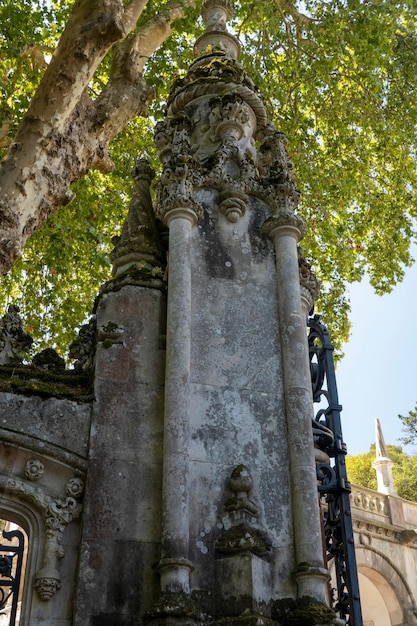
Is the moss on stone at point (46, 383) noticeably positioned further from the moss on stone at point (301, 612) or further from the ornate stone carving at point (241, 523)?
the moss on stone at point (301, 612)

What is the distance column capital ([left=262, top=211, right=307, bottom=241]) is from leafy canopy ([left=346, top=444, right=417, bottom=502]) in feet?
97.5

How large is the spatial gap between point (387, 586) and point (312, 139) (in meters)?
13.9

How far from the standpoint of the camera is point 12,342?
617 centimetres

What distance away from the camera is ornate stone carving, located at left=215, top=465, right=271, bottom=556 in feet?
16.4

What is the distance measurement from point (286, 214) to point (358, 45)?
22.9 ft

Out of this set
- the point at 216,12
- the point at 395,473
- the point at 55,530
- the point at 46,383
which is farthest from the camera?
the point at 395,473

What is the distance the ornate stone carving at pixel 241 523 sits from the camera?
16.4ft

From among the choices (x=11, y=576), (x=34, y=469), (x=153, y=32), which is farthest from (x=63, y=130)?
(x=11, y=576)

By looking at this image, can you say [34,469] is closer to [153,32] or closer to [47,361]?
[47,361]

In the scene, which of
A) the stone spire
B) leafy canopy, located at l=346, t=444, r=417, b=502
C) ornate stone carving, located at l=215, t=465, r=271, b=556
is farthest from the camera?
leafy canopy, located at l=346, t=444, r=417, b=502

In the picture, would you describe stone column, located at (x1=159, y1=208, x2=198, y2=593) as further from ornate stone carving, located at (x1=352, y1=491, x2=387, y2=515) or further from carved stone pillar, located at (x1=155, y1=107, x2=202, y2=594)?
ornate stone carving, located at (x1=352, y1=491, x2=387, y2=515)

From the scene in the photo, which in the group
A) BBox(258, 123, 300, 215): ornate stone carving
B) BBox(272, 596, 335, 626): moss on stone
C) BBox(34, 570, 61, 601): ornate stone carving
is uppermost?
BBox(258, 123, 300, 215): ornate stone carving

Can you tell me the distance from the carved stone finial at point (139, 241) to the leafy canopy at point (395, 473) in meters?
29.6

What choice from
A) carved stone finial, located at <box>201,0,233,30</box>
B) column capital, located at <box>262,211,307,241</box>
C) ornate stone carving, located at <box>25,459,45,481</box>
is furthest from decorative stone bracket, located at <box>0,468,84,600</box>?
carved stone finial, located at <box>201,0,233,30</box>
